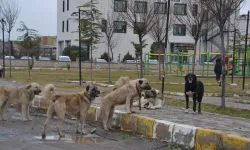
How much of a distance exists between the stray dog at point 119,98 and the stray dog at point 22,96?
2.43 m

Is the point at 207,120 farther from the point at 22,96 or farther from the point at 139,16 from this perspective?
the point at 139,16

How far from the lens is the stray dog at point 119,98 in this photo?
11430 millimetres

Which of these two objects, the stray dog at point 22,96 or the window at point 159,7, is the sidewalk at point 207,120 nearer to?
the stray dog at point 22,96

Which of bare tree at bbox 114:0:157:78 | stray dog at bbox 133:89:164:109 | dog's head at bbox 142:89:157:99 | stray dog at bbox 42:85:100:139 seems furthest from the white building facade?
stray dog at bbox 42:85:100:139

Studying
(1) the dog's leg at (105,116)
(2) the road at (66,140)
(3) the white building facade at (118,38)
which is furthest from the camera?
(3) the white building facade at (118,38)

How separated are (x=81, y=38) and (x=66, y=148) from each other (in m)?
19.3

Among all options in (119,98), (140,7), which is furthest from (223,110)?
(140,7)

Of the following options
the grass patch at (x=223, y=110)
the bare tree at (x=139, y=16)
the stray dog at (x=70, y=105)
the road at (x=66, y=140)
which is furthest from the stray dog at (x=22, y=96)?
the bare tree at (x=139, y=16)

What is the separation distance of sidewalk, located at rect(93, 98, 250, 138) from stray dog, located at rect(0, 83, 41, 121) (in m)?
3.21

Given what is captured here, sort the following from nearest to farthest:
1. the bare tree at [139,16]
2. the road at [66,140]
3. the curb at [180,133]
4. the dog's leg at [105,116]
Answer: the curb at [180,133] → the road at [66,140] → the dog's leg at [105,116] → the bare tree at [139,16]

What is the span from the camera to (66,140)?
988cm

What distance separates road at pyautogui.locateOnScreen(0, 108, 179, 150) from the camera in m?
9.06

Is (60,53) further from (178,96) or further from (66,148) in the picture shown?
(66,148)

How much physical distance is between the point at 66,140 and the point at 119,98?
2.19 metres
